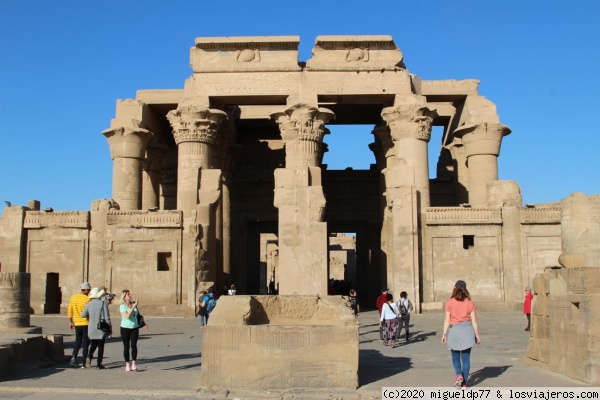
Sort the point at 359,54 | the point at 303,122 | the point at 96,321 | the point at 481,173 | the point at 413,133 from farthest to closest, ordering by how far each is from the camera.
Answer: the point at 481,173
the point at 359,54
the point at 413,133
the point at 303,122
the point at 96,321

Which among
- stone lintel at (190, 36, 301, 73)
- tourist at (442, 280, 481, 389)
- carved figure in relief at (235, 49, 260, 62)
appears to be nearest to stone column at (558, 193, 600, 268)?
tourist at (442, 280, 481, 389)

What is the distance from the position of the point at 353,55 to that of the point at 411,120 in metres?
3.13

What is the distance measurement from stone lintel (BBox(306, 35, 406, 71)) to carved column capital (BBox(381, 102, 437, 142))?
5.36 feet

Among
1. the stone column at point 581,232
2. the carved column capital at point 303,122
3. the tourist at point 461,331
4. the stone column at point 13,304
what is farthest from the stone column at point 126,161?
the tourist at point 461,331

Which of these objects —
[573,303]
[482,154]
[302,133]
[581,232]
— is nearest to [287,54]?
[302,133]

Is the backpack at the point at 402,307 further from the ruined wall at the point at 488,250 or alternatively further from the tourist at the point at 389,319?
the ruined wall at the point at 488,250

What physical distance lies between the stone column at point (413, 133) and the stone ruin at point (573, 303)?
13.3 meters

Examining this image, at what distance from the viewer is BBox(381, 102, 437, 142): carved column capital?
23.2 meters

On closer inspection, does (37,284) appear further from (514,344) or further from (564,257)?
(564,257)

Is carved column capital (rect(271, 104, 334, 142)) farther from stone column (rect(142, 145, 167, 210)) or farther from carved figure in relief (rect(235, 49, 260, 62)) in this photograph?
stone column (rect(142, 145, 167, 210))

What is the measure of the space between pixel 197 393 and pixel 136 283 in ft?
47.7

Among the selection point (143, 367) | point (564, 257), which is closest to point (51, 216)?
point (143, 367)

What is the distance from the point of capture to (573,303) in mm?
8484

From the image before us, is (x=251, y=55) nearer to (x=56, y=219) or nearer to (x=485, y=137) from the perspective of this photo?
(x=56, y=219)
